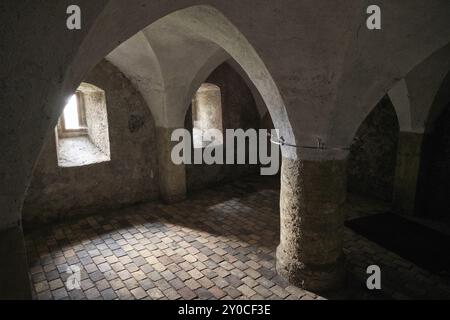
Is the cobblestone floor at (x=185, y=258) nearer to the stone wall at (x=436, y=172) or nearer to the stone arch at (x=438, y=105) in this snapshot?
the stone wall at (x=436, y=172)

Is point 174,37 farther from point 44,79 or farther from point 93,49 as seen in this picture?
point 44,79

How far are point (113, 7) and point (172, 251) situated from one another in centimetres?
415

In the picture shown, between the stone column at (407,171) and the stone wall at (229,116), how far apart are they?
451 centimetres

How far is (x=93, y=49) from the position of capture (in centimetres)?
272

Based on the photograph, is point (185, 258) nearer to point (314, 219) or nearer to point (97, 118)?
point (314, 219)

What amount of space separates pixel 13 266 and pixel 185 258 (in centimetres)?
331

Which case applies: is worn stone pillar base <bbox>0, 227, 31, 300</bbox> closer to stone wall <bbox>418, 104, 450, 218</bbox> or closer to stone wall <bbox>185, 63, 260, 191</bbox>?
stone wall <bbox>185, 63, 260, 191</bbox>

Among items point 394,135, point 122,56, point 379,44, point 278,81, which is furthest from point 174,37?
point 394,135

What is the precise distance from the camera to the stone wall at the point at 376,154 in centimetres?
777

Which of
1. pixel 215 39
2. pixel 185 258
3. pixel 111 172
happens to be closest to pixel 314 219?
pixel 185 258

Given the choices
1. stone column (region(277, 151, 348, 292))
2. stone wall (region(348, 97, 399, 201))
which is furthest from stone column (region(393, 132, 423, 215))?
stone column (region(277, 151, 348, 292))

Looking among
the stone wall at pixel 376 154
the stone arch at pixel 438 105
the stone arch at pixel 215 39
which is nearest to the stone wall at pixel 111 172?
the stone arch at pixel 215 39

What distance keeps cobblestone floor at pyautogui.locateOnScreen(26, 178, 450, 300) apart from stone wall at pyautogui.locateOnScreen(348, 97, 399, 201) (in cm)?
92

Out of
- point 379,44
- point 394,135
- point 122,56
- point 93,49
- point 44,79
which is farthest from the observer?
point 394,135
